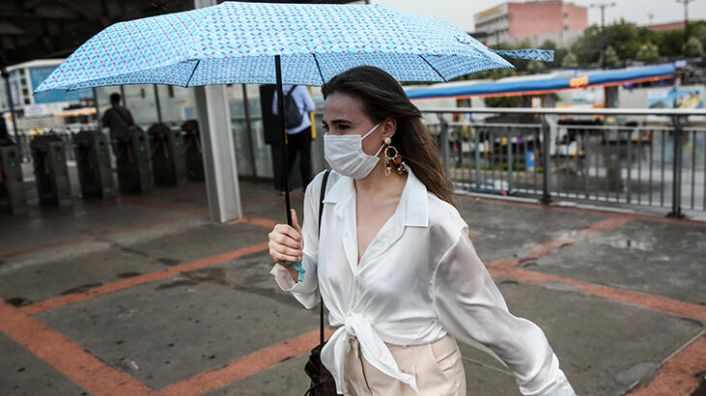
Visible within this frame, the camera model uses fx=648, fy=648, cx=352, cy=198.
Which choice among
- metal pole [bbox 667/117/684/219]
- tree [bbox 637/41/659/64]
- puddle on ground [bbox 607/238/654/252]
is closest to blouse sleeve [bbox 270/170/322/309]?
puddle on ground [bbox 607/238/654/252]

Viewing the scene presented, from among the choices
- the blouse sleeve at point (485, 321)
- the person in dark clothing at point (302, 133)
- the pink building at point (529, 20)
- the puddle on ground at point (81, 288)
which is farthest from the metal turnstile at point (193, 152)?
the pink building at point (529, 20)

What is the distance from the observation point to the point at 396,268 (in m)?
1.90

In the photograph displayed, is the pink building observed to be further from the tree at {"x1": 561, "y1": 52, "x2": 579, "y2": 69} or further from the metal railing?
the metal railing

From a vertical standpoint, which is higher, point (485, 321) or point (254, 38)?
point (254, 38)

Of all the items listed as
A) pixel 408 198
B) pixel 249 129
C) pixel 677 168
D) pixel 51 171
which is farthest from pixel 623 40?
pixel 408 198

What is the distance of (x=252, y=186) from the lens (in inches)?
421

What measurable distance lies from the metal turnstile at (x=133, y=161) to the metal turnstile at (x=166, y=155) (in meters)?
0.47

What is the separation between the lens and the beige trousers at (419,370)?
1943 mm

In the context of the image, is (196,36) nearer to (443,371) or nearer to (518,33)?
(443,371)

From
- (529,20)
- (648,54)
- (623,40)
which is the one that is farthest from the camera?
(529,20)

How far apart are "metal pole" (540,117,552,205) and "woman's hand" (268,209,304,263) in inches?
237

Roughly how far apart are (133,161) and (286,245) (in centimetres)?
941

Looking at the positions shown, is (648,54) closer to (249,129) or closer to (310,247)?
(249,129)

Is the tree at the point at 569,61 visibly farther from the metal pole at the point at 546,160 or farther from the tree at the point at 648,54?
the metal pole at the point at 546,160
